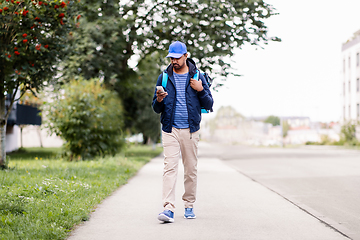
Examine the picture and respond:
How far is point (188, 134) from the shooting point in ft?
19.4

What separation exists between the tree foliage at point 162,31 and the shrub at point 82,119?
4.98 ft

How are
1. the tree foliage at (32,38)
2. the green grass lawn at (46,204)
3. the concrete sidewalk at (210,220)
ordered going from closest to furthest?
the green grass lawn at (46,204), the concrete sidewalk at (210,220), the tree foliage at (32,38)

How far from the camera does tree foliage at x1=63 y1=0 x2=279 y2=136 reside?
17.0m

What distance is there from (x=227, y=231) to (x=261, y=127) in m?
124

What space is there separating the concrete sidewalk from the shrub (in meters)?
8.12

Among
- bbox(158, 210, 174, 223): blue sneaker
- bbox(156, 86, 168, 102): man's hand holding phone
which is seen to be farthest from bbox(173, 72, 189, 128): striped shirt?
bbox(158, 210, 174, 223): blue sneaker

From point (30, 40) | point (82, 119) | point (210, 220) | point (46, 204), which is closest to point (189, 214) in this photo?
point (210, 220)

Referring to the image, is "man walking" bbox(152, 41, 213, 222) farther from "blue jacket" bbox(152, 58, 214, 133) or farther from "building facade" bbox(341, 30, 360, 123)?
"building facade" bbox(341, 30, 360, 123)

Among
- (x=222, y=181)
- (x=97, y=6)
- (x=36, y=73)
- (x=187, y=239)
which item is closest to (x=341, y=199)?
(x=222, y=181)

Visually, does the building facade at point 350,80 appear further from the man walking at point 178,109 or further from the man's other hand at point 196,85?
the man's other hand at point 196,85

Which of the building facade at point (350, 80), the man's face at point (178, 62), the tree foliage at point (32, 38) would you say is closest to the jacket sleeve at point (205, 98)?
the man's face at point (178, 62)

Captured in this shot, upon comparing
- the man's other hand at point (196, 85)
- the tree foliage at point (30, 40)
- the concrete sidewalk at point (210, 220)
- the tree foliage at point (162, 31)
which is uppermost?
the tree foliage at point (162, 31)

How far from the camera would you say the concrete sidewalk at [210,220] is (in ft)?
16.5

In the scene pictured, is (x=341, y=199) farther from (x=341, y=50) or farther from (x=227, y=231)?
(x=341, y=50)
